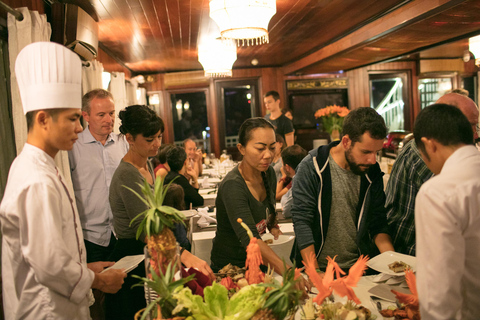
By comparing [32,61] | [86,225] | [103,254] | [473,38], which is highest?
[473,38]

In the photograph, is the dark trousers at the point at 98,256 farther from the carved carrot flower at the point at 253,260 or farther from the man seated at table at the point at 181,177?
the carved carrot flower at the point at 253,260

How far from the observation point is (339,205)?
6.62 ft

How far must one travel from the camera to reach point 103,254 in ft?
9.05

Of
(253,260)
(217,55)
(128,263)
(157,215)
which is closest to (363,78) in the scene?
(217,55)

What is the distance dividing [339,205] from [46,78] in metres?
1.45

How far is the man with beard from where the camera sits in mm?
1979

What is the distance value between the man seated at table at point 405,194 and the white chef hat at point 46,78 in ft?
5.69

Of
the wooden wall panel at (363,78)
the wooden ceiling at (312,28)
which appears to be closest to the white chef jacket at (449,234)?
the wooden ceiling at (312,28)

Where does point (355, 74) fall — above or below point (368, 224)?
Answer: above

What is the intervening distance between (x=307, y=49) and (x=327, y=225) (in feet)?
20.5

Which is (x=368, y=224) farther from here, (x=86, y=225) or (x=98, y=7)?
(x=98, y=7)

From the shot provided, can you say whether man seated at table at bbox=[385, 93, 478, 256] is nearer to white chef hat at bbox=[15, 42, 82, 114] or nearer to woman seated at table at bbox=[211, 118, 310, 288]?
woman seated at table at bbox=[211, 118, 310, 288]

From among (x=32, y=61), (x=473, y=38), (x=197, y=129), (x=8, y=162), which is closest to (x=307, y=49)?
(x=473, y=38)

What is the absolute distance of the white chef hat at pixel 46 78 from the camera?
1.33 meters
